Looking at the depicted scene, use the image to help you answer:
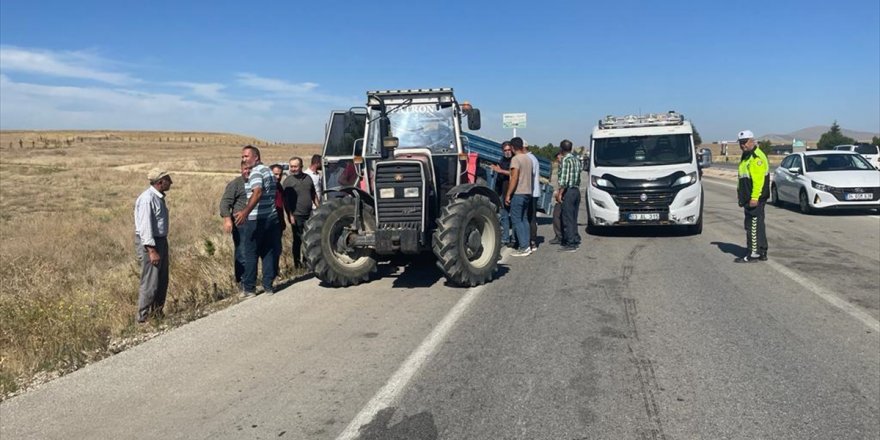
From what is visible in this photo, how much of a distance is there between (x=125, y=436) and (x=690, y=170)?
10737mm

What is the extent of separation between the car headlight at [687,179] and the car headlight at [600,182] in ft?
3.78

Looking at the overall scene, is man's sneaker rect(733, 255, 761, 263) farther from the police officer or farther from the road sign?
the road sign

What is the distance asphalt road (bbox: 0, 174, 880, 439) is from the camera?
13.6 feet

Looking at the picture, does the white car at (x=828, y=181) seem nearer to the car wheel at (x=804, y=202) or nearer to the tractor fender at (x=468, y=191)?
the car wheel at (x=804, y=202)

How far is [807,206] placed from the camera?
16125mm

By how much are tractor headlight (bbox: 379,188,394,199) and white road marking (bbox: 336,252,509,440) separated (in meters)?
1.75

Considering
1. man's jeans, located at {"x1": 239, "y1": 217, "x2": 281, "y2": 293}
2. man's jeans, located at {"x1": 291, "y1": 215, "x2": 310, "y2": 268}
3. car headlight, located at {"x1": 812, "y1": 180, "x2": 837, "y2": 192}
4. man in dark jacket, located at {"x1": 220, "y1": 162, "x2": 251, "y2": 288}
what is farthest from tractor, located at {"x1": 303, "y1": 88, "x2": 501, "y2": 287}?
car headlight, located at {"x1": 812, "y1": 180, "x2": 837, "y2": 192}

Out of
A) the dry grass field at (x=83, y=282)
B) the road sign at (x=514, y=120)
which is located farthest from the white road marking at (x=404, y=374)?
the road sign at (x=514, y=120)

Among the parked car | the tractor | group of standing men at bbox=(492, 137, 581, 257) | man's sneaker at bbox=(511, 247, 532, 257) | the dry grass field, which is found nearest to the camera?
the dry grass field

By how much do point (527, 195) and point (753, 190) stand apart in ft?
10.9

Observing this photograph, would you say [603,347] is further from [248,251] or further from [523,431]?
[248,251]

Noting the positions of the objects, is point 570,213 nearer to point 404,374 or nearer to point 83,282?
point 404,374

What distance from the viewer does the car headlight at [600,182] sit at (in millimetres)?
12203

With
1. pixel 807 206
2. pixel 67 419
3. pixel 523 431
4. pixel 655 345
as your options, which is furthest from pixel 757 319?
pixel 807 206
